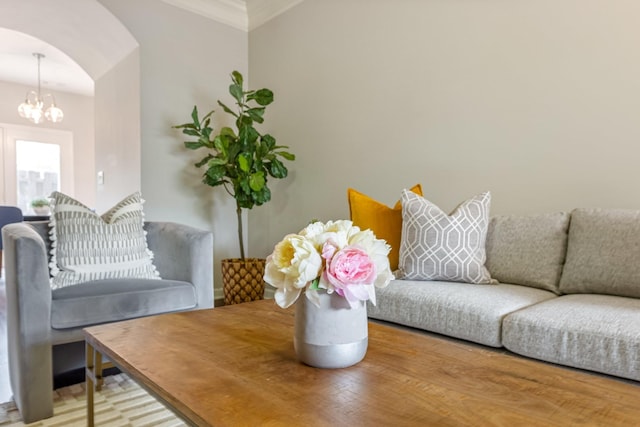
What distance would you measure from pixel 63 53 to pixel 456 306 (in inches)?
184

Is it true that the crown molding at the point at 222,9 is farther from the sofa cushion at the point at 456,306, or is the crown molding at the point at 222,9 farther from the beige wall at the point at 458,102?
the sofa cushion at the point at 456,306

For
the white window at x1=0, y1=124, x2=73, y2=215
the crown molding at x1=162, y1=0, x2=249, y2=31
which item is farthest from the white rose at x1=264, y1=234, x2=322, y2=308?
the white window at x1=0, y1=124, x2=73, y2=215

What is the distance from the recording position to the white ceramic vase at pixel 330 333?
35.4 inches

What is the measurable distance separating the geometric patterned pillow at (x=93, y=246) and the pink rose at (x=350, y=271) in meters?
1.50

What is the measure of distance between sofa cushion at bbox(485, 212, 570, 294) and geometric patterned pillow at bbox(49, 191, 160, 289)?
5.74 feet

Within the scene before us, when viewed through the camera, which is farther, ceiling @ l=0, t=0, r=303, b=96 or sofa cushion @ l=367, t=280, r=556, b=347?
ceiling @ l=0, t=0, r=303, b=96

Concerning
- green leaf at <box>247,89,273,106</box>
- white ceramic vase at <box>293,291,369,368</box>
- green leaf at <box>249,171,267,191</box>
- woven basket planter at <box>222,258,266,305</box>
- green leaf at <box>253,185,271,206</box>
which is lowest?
woven basket planter at <box>222,258,266,305</box>

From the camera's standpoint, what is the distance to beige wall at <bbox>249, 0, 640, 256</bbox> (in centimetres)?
190

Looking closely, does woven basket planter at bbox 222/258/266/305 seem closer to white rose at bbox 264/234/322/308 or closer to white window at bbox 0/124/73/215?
white rose at bbox 264/234/322/308

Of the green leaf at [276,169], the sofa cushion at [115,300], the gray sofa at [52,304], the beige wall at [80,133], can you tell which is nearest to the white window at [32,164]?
the beige wall at [80,133]

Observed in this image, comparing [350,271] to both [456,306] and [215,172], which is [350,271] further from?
[215,172]

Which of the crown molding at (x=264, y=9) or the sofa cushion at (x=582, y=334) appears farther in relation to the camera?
the crown molding at (x=264, y=9)

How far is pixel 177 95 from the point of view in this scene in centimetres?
335

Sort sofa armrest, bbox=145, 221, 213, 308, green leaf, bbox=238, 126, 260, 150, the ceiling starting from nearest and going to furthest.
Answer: sofa armrest, bbox=145, 221, 213, 308, green leaf, bbox=238, 126, 260, 150, the ceiling
